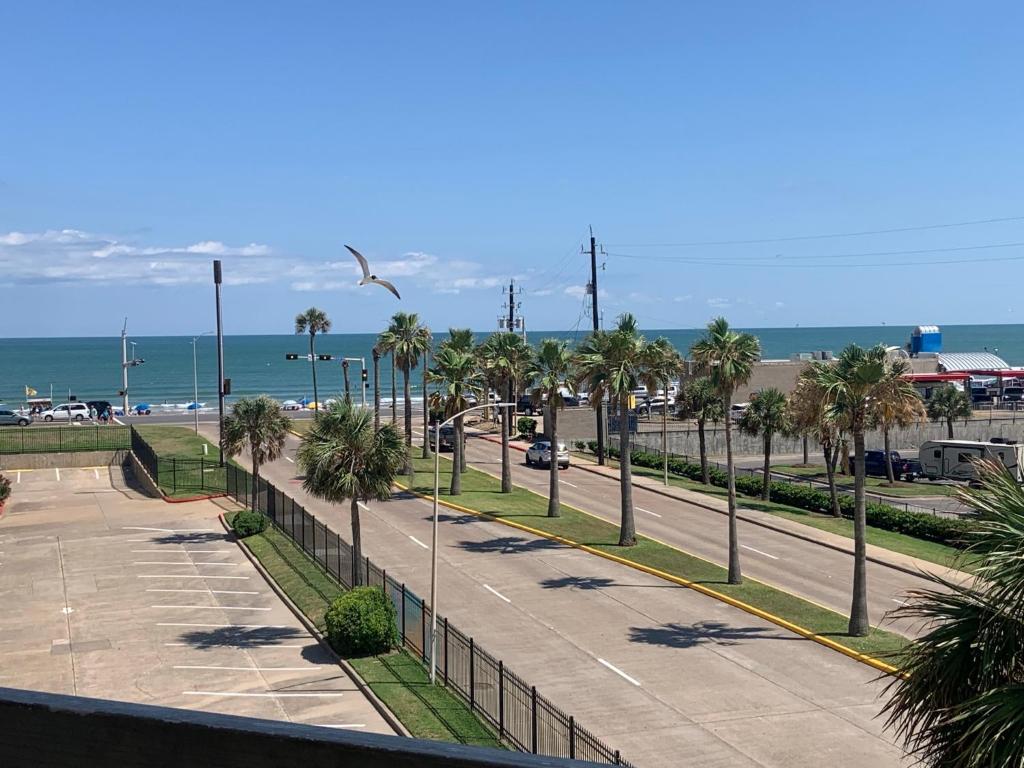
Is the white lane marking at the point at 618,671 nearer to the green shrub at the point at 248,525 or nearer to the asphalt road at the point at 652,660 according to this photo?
the asphalt road at the point at 652,660

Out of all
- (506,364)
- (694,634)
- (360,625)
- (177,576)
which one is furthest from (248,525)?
(694,634)

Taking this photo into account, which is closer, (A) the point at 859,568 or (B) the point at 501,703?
(B) the point at 501,703

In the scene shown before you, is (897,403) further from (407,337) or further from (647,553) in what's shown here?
(407,337)

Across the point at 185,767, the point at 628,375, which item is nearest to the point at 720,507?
the point at 628,375

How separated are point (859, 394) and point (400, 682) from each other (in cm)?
1503

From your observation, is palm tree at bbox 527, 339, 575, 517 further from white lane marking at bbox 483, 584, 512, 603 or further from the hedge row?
the hedge row

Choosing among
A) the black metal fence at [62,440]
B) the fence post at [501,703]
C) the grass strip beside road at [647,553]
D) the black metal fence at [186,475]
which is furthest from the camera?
the black metal fence at [62,440]

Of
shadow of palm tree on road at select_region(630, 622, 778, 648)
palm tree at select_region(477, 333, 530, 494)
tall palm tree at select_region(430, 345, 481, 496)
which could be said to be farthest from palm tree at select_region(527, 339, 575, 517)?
shadow of palm tree on road at select_region(630, 622, 778, 648)

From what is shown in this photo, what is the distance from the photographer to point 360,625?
28.0 meters

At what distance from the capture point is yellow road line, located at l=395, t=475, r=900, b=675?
28423 mm

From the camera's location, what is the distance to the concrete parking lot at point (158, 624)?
2566cm

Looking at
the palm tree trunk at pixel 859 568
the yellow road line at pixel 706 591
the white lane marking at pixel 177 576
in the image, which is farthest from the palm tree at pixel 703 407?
the white lane marking at pixel 177 576

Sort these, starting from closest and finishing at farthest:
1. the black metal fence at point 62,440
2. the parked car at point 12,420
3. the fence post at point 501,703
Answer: the fence post at point 501,703 → the black metal fence at point 62,440 → the parked car at point 12,420

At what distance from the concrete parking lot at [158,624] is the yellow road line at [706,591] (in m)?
12.2
